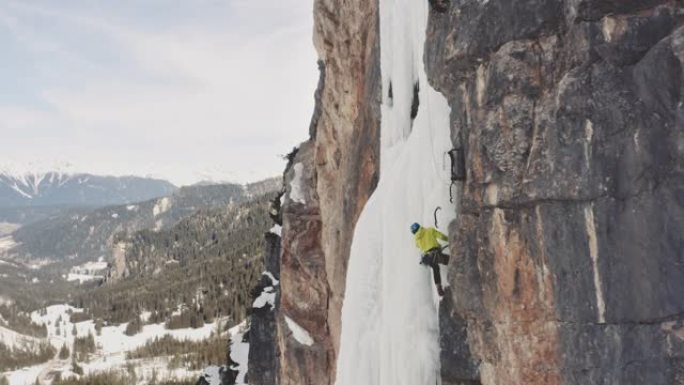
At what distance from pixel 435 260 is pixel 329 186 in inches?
384

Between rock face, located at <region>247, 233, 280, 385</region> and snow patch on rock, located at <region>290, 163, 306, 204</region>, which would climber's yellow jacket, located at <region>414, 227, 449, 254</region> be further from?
rock face, located at <region>247, 233, 280, 385</region>

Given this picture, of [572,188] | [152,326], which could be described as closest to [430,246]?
[572,188]

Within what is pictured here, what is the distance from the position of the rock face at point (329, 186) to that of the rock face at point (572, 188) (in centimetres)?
573

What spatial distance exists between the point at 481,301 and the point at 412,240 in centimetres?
245

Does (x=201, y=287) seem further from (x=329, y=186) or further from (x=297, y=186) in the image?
(x=329, y=186)

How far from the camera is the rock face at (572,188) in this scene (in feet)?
23.3

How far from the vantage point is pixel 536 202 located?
8.09 metres

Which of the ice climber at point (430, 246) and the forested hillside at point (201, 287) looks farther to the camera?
the forested hillside at point (201, 287)

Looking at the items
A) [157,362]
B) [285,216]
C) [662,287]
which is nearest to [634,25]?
[662,287]

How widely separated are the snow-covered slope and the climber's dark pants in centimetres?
55

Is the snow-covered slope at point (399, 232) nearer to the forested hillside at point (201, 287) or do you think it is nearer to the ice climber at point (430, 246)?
the ice climber at point (430, 246)

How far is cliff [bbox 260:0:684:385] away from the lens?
23.4ft

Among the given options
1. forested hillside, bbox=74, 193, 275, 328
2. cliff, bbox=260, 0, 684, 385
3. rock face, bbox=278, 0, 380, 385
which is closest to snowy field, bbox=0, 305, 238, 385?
forested hillside, bbox=74, 193, 275, 328

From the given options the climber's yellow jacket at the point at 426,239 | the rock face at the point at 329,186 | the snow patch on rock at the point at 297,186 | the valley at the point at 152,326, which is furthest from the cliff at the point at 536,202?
the valley at the point at 152,326
